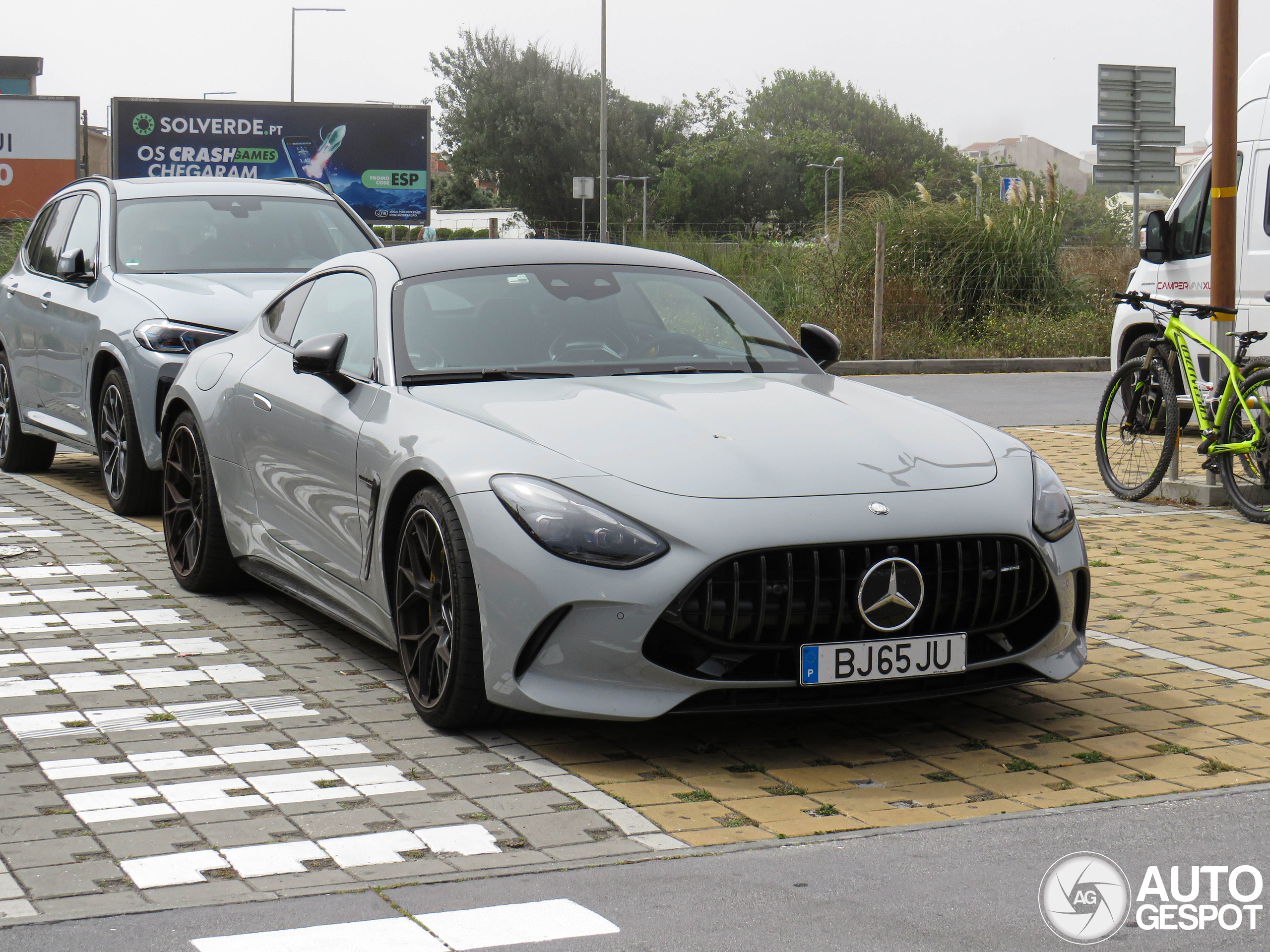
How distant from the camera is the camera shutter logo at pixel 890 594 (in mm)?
4410

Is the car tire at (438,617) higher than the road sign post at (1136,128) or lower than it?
lower

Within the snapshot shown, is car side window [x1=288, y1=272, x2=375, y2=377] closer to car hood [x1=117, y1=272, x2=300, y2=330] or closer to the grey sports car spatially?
the grey sports car

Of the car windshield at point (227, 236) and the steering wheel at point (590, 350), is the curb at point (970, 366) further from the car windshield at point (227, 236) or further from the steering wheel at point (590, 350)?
the steering wheel at point (590, 350)

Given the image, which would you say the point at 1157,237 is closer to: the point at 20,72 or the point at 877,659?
the point at 877,659

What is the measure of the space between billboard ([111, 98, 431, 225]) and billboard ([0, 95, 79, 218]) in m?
0.97

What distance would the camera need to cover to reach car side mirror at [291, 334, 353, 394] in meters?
5.54

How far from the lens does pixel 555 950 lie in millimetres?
3227

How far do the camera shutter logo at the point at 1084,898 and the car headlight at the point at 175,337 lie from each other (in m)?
6.00

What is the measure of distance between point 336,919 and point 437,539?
61.3 inches

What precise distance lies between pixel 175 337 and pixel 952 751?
5320mm

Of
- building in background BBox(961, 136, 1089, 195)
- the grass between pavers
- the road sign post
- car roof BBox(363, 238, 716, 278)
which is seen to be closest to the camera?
the grass between pavers

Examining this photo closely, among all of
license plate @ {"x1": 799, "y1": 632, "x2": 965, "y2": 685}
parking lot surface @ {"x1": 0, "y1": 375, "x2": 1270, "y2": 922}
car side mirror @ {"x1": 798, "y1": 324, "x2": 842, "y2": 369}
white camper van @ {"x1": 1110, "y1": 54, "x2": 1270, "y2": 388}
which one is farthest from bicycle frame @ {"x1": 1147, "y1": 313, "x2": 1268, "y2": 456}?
license plate @ {"x1": 799, "y1": 632, "x2": 965, "y2": 685}

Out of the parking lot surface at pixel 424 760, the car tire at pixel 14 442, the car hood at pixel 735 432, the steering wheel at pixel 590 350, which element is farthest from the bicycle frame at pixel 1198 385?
the car tire at pixel 14 442

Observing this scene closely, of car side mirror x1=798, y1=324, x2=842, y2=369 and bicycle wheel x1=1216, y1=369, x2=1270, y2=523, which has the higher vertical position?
car side mirror x1=798, y1=324, x2=842, y2=369
